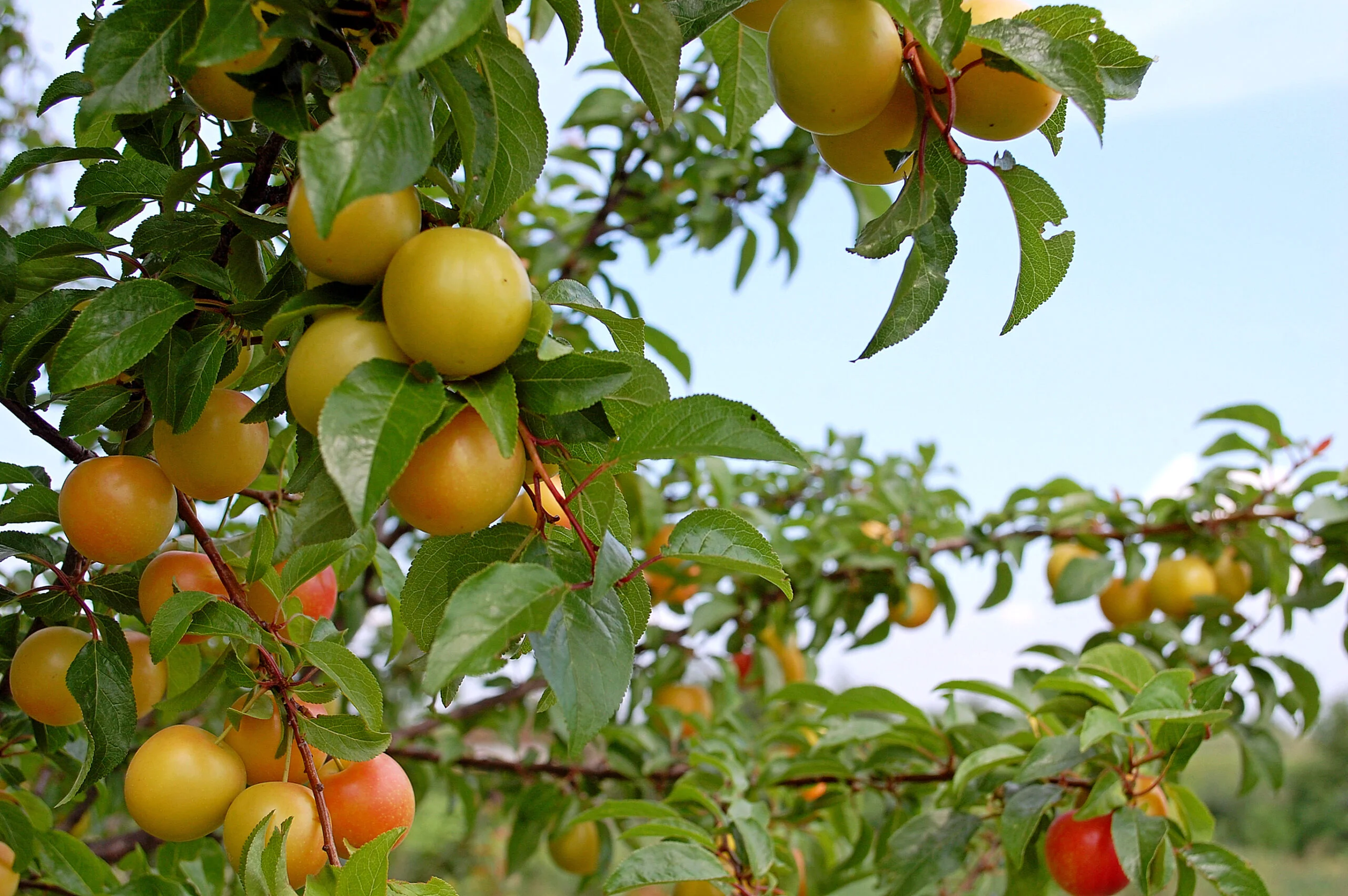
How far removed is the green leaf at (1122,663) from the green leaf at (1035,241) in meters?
0.65

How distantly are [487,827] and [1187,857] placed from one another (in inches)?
143

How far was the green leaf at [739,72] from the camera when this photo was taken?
62cm

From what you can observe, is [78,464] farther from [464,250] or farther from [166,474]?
[464,250]

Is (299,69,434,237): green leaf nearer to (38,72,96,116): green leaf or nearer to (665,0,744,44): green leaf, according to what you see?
(665,0,744,44): green leaf

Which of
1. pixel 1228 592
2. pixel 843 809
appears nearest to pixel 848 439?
pixel 1228 592

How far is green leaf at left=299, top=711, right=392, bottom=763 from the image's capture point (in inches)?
22.3

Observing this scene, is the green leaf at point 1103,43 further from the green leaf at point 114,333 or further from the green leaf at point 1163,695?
the green leaf at point 1163,695

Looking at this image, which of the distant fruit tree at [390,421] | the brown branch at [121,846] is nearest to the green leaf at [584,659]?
the distant fruit tree at [390,421]

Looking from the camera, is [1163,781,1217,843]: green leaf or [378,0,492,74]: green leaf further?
[1163,781,1217,843]: green leaf

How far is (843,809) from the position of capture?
133 centimetres

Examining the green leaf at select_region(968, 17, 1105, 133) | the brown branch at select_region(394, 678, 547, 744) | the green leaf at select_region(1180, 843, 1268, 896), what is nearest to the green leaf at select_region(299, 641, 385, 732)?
the green leaf at select_region(968, 17, 1105, 133)

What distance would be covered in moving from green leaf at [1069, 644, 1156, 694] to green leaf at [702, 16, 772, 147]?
73cm

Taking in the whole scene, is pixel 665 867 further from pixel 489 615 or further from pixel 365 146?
pixel 365 146

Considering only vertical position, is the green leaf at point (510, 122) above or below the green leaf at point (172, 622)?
above
